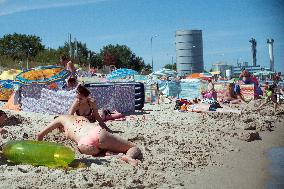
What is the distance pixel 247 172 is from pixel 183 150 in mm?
1180

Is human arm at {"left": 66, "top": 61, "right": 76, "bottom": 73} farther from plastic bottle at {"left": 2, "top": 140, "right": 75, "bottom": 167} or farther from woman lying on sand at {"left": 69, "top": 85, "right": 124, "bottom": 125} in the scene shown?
plastic bottle at {"left": 2, "top": 140, "right": 75, "bottom": 167}

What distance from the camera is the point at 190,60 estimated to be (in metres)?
62.1

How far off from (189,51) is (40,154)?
58284 mm

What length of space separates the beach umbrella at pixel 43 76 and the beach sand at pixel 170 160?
188 cm

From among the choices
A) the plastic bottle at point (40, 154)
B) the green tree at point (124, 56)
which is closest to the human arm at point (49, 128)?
the plastic bottle at point (40, 154)

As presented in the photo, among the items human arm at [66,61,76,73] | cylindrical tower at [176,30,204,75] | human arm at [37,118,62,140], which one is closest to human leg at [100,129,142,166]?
human arm at [37,118,62,140]

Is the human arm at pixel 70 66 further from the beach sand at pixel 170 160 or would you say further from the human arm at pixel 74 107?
the human arm at pixel 74 107

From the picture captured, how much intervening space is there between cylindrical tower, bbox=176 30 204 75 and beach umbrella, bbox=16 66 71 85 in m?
50.7

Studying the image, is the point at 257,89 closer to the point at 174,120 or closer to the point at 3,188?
the point at 174,120

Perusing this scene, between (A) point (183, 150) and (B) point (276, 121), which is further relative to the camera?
(B) point (276, 121)

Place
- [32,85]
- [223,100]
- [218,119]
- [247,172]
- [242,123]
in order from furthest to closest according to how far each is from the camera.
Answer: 1. [223,100]
2. [32,85]
3. [218,119]
4. [242,123]
5. [247,172]

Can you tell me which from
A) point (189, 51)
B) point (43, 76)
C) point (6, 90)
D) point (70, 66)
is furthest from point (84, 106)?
point (189, 51)

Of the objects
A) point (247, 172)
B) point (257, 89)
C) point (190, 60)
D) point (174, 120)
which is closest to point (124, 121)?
point (174, 120)

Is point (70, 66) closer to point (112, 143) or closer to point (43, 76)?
point (43, 76)
